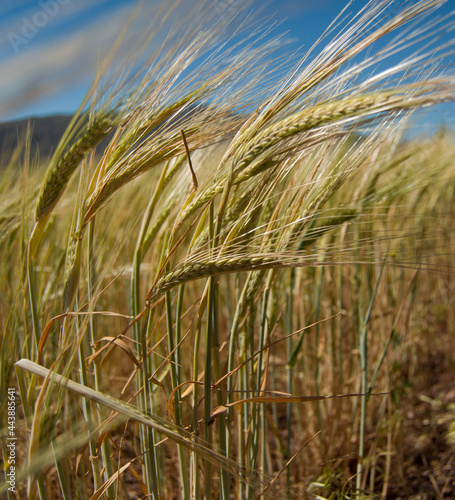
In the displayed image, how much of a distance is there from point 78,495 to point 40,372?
0.39 metres

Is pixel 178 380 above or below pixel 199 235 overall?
below

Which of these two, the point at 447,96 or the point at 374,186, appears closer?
the point at 447,96

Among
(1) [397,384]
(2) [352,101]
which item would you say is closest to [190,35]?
(2) [352,101]

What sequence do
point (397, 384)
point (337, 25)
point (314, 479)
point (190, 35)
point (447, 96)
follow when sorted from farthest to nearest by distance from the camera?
1. point (397, 384)
2. point (314, 479)
3. point (190, 35)
4. point (337, 25)
5. point (447, 96)

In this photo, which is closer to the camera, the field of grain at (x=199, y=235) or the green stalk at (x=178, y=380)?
the field of grain at (x=199, y=235)

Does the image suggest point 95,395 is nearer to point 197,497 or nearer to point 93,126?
point 197,497

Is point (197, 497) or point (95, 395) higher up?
point (95, 395)

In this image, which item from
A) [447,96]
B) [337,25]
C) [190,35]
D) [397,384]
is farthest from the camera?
[397,384]

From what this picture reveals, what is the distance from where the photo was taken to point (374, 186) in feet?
3.91

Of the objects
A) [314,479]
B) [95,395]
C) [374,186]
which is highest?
[374,186]

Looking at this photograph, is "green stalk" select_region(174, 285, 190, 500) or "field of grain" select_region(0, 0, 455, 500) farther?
"green stalk" select_region(174, 285, 190, 500)

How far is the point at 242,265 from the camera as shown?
1.97 ft

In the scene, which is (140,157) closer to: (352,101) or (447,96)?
(352,101)

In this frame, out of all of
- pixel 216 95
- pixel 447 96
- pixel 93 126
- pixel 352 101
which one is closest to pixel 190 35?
pixel 216 95
